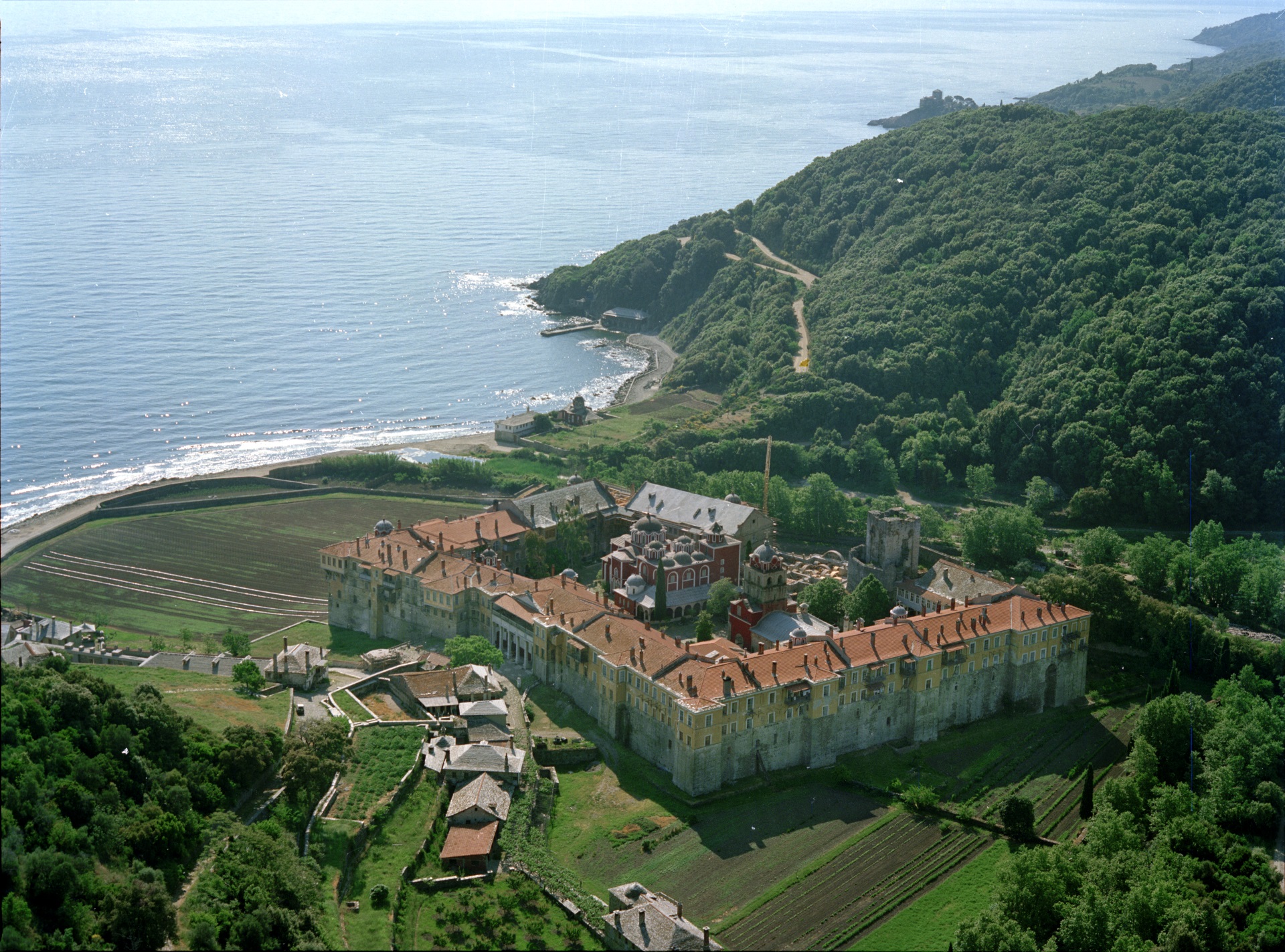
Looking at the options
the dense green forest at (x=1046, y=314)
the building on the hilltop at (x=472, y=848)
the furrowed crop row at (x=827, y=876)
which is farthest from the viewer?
the dense green forest at (x=1046, y=314)

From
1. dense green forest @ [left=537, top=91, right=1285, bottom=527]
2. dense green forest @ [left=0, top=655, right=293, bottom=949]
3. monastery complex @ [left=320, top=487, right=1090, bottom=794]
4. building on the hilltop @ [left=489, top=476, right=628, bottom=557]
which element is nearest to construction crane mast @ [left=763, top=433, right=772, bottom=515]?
dense green forest @ [left=537, top=91, right=1285, bottom=527]

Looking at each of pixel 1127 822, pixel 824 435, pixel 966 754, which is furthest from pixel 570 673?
pixel 824 435

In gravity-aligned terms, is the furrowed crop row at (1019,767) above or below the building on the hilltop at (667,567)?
below

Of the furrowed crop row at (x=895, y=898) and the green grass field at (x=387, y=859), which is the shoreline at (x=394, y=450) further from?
the furrowed crop row at (x=895, y=898)

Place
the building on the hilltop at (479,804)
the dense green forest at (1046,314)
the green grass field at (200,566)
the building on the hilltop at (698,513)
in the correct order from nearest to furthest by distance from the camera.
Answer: the building on the hilltop at (479,804)
the green grass field at (200,566)
the building on the hilltop at (698,513)
the dense green forest at (1046,314)

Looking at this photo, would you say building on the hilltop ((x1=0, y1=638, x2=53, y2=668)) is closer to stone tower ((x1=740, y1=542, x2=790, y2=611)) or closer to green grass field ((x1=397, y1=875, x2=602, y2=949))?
green grass field ((x1=397, y1=875, x2=602, y2=949))

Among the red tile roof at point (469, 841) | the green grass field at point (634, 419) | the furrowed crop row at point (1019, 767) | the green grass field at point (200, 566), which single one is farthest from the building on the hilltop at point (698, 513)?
the red tile roof at point (469, 841)
